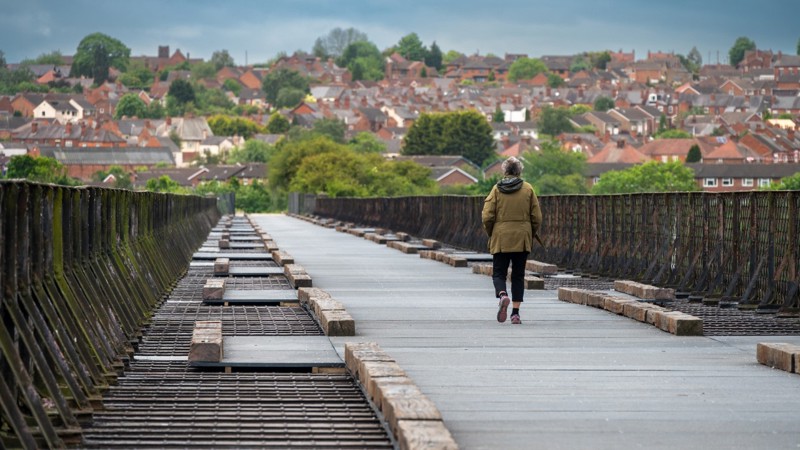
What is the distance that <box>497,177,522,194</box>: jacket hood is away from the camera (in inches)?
717

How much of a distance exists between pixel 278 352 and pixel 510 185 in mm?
5189

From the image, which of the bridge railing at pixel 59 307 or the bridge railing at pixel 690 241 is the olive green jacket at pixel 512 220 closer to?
the bridge railing at pixel 690 241

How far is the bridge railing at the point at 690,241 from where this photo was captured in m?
19.4

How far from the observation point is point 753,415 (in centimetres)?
1030

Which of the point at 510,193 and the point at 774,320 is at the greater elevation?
the point at 510,193

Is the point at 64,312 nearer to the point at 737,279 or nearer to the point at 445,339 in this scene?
the point at 445,339

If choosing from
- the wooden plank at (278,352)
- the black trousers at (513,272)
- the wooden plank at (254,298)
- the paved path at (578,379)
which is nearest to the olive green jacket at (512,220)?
the black trousers at (513,272)

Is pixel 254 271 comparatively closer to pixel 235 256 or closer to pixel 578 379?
pixel 235 256

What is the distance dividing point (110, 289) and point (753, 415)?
7.10 meters

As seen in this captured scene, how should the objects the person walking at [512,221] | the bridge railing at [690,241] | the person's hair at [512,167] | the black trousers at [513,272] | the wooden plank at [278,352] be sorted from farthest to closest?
the bridge railing at [690,241] < the person walking at [512,221] < the person's hair at [512,167] < the black trousers at [513,272] < the wooden plank at [278,352]

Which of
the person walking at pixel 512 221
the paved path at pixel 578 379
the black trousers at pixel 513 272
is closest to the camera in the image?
the paved path at pixel 578 379

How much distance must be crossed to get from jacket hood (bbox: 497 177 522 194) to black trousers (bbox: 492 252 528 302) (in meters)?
0.69

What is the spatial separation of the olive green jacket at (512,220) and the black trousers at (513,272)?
0.37 ft

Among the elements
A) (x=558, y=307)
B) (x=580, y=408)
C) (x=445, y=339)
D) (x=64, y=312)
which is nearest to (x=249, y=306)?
(x=558, y=307)
